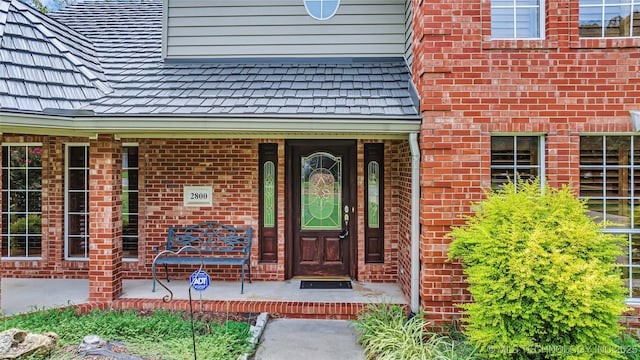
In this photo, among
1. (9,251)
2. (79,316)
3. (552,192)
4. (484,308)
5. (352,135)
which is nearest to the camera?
(484,308)

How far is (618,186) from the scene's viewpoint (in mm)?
4867

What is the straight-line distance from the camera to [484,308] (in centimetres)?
402

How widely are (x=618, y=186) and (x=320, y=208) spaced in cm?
401

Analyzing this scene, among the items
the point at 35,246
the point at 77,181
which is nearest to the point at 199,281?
the point at 77,181

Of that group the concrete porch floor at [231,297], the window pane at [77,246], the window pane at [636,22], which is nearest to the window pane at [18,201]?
the window pane at [77,246]

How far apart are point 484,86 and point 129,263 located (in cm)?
589

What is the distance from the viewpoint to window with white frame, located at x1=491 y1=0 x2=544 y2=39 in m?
4.97

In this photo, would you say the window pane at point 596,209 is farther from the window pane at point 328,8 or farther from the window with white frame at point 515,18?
the window pane at point 328,8

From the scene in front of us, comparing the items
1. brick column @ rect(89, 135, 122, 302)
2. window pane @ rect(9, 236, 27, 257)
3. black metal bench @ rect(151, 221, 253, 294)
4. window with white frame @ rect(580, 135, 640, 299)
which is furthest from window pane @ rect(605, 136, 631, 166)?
window pane @ rect(9, 236, 27, 257)

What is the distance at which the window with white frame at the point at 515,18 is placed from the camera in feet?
16.3

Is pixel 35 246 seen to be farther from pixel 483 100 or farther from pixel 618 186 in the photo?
pixel 618 186

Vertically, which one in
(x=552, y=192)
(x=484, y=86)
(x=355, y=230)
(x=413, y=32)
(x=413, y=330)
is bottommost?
(x=413, y=330)

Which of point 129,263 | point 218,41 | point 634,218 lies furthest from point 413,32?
point 129,263

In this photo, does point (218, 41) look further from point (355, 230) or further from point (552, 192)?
point (552, 192)
